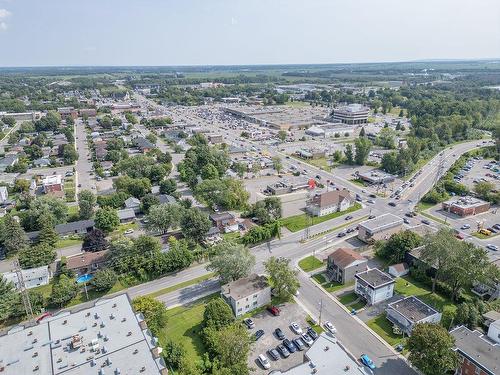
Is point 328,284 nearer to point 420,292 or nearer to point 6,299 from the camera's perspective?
point 420,292

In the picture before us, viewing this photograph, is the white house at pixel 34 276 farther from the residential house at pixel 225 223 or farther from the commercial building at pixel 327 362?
the commercial building at pixel 327 362

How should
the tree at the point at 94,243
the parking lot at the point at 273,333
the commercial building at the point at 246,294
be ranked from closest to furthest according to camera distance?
the parking lot at the point at 273,333 → the commercial building at the point at 246,294 → the tree at the point at 94,243

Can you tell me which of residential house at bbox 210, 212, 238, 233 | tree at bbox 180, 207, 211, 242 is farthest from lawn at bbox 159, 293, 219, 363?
residential house at bbox 210, 212, 238, 233

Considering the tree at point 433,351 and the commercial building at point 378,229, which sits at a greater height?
the tree at point 433,351

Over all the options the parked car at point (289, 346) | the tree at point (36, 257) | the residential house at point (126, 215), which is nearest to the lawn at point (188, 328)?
the parked car at point (289, 346)

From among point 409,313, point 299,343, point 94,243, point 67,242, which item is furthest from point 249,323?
point 67,242

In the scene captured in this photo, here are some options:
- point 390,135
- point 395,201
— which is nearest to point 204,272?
point 395,201

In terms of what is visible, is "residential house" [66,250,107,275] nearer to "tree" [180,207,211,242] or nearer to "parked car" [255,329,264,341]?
"tree" [180,207,211,242]
